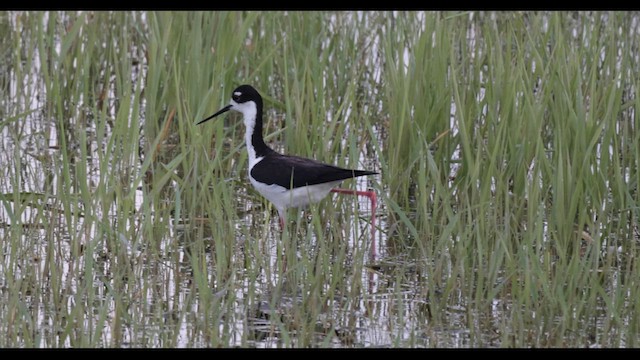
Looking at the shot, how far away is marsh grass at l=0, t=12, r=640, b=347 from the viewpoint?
4.27 meters

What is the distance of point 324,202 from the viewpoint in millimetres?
5625

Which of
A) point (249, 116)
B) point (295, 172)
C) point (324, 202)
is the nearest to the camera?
point (295, 172)

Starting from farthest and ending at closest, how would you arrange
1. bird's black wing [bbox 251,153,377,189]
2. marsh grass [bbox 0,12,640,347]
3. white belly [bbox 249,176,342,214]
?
1. white belly [bbox 249,176,342,214]
2. bird's black wing [bbox 251,153,377,189]
3. marsh grass [bbox 0,12,640,347]

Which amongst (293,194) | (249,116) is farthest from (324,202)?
(249,116)

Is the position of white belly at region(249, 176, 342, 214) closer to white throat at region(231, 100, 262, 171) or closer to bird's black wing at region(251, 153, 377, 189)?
bird's black wing at region(251, 153, 377, 189)

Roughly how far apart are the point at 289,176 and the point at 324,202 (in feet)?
1.05

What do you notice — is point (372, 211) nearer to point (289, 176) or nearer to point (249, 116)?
point (289, 176)

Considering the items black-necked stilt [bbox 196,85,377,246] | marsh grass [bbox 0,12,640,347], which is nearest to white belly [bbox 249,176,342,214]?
black-necked stilt [bbox 196,85,377,246]

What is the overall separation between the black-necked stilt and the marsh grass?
0.13 meters

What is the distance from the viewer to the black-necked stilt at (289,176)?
205 inches

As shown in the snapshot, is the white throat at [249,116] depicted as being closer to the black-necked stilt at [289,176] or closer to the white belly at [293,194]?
the black-necked stilt at [289,176]

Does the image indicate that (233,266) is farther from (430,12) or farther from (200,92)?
(430,12)

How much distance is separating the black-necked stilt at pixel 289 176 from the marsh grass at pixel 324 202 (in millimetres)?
131

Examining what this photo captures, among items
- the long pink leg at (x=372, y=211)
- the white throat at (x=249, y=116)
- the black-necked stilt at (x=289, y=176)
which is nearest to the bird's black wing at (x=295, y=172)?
the black-necked stilt at (x=289, y=176)
